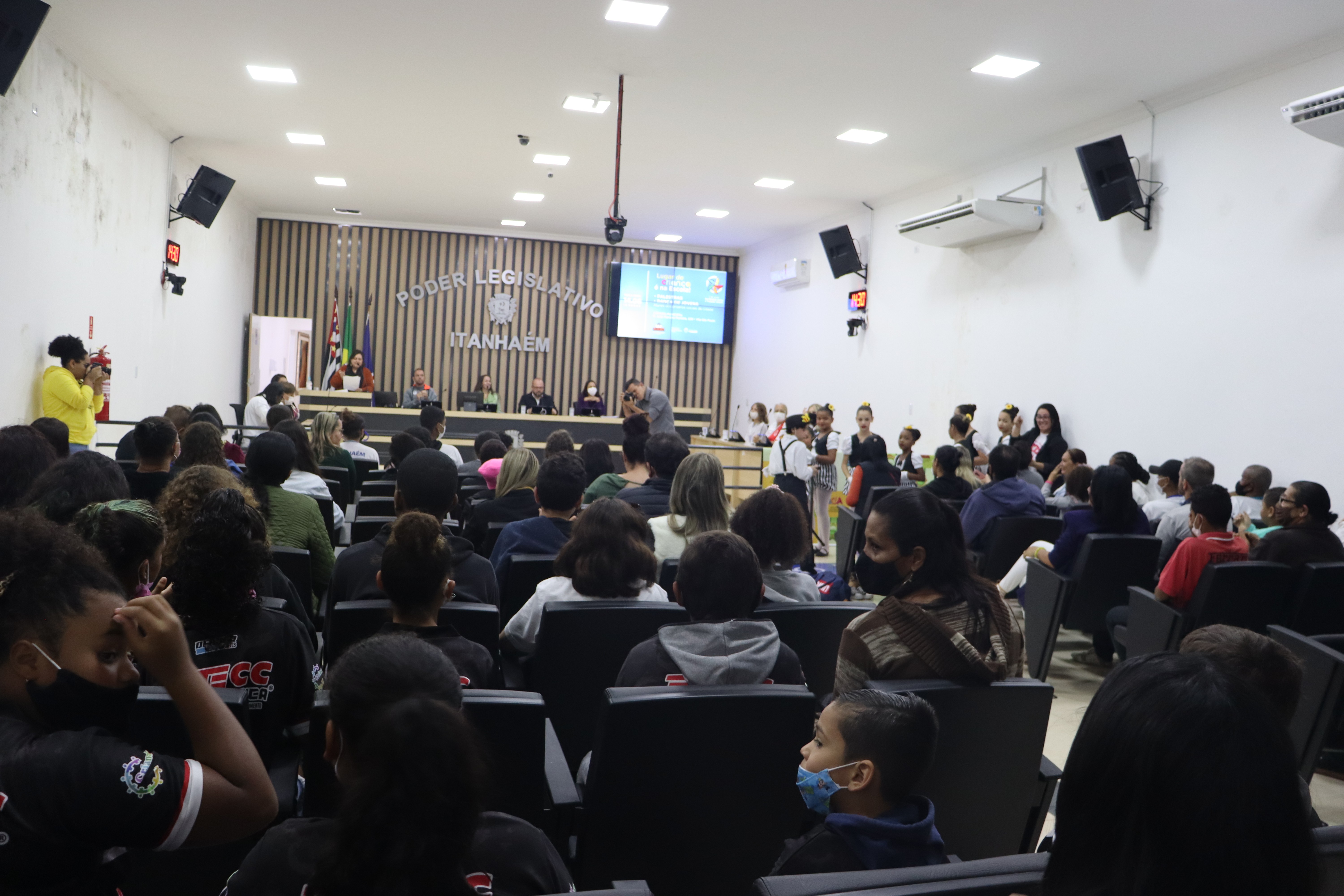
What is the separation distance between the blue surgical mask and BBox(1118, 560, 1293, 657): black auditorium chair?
96.9 inches

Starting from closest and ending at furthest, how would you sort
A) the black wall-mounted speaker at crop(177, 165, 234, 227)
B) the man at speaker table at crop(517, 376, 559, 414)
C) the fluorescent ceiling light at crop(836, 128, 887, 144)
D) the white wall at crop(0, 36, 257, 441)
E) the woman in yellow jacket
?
1. the white wall at crop(0, 36, 257, 441)
2. the woman in yellow jacket
3. the fluorescent ceiling light at crop(836, 128, 887, 144)
4. the black wall-mounted speaker at crop(177, 165, 234, 227)
5. the man at speaker table at crop(517, 376, 559, 414)

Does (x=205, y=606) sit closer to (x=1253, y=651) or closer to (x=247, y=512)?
(x=247, y=512)

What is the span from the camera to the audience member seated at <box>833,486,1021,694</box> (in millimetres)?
2035

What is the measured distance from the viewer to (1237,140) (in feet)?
20.0

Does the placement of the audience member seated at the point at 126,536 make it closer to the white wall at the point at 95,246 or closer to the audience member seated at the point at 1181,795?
the audience member seated at the point at 1181,795

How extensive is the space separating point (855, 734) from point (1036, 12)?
495 cm

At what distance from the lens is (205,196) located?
9336 mm

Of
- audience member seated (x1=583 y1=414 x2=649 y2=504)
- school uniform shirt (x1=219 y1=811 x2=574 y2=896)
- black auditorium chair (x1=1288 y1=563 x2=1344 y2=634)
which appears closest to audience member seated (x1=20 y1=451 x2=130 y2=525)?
school uniform shirt (x1=219 y1=811 x2=574 y2=896)

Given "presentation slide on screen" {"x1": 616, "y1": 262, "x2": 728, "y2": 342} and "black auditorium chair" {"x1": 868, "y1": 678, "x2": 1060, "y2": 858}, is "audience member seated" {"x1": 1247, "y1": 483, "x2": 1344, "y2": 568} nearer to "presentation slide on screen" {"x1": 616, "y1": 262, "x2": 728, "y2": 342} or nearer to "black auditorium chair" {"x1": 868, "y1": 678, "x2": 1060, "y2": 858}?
"black auditorium chair" {"x1": 868, "y1": 678, "x2": 1060, "y2": 858}

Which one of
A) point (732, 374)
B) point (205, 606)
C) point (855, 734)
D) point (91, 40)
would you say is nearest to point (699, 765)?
point (855, 734)

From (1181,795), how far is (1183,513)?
4586mm

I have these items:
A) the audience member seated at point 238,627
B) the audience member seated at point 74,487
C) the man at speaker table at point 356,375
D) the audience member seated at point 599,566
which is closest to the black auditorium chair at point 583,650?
the audience member seated at point 599,566

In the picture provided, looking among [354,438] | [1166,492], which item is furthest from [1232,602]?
[354,438]

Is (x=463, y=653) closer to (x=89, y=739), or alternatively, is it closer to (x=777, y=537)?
(x=89, y=739)
